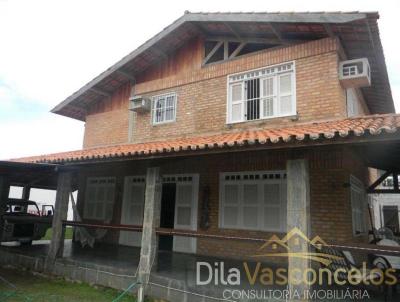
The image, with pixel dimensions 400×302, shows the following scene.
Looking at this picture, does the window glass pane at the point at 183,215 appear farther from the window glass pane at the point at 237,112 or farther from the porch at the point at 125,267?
the window glass pane at the point at 237,112

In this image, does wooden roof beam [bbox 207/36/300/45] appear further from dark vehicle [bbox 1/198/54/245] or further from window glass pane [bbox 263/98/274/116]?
dark vehicle [bbox 1/198/54/245]

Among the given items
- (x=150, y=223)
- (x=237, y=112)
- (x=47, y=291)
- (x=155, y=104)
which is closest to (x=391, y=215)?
(x=237, y=112)

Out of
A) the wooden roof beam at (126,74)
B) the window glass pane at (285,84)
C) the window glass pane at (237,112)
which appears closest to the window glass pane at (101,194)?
the wooden roof beam at (126,74)

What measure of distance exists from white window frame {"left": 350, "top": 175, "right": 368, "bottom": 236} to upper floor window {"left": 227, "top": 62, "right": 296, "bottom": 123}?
2446 millimetres

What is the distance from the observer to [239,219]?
8906mm

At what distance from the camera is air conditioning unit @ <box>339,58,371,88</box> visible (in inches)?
311

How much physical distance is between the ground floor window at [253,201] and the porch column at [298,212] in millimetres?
2722

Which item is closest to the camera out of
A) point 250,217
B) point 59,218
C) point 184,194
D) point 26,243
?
point 250,217

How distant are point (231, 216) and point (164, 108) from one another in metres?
4.30

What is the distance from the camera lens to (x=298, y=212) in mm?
5617

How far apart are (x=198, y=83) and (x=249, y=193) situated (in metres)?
3.79

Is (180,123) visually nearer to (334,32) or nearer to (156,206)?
(156,206)

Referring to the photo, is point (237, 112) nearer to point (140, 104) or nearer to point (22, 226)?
point (140, 104)

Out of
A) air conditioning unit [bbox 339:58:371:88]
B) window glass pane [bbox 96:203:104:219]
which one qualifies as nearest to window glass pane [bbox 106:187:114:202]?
window glass pane [bbox 96:203:104:219]
